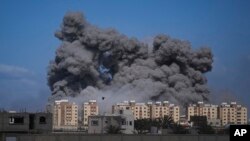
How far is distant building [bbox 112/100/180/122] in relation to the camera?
95.8m

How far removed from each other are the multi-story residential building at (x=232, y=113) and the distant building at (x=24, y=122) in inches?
2342

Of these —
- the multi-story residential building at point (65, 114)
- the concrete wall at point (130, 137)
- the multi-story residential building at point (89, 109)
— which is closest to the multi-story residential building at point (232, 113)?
the multi-story residential building at point (89, 109)

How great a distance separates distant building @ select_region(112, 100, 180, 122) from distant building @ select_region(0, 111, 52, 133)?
50.6m

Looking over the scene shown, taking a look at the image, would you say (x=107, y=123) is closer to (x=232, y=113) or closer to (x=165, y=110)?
(x=165, y=110)

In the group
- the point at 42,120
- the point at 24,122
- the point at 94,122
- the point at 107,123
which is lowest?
the point at 107,123

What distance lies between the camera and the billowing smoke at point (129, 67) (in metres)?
104

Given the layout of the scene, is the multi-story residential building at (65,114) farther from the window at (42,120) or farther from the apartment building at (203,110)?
the window at (42,120)

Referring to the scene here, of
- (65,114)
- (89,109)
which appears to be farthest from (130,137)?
(89,109)

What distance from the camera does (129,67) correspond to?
108625 mm

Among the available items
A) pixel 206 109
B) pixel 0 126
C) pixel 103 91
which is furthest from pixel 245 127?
pixel 103 91

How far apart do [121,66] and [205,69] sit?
55.5 feet

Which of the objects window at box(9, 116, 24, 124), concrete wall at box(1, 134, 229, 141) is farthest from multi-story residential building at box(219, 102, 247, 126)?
concrete wall at box(1, 134, 229, 141)

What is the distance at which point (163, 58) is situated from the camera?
4163 inches

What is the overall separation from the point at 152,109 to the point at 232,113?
51.8 feet
